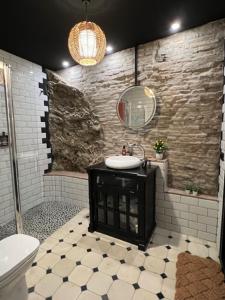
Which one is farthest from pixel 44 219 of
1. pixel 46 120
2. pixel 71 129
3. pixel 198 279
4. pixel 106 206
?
pixel 198 279

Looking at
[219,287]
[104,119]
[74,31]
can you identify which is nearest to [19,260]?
[219,287]

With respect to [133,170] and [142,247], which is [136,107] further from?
[142,247]

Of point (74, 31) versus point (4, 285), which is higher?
point (74, 31)

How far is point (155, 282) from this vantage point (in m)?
1.55

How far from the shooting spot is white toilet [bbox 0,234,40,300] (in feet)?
3.79

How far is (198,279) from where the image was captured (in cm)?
155

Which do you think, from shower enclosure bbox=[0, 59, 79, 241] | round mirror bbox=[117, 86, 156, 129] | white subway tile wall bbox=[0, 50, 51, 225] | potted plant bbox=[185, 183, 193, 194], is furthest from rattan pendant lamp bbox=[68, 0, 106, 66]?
potted plant bbox=[185, 183, 193, 194]

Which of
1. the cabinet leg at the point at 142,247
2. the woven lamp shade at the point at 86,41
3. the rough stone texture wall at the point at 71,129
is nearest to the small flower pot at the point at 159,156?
the rough stone texture wall at the point at 71,129

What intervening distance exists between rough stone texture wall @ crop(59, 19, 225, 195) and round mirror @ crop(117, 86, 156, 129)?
0.08m

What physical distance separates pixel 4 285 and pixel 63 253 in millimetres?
844

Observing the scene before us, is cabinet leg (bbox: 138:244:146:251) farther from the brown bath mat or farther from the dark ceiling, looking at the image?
the dark ceiling

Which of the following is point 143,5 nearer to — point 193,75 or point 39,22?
point 193,75

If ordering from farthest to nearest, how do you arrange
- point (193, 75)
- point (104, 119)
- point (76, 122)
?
point (76, 122) → point (104, 119) → point (193, 75)

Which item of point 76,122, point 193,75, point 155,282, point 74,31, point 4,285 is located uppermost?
point 74,31
